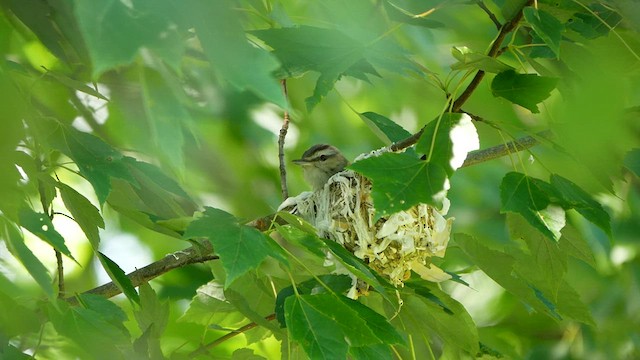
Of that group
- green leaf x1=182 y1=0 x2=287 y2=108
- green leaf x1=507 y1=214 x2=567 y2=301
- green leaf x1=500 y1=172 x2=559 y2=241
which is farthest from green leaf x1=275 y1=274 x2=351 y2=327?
green leaf x1=182 y1=0 x2=287 y2=108

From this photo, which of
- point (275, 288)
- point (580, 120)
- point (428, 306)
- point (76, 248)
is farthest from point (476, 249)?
point (76, 248)

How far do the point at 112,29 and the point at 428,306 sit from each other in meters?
2.24

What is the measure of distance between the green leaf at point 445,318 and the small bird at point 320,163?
2.06 meters

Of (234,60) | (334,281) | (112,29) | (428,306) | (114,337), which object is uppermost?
(112,29)

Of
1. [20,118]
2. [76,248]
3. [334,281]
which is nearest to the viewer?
[20,118]

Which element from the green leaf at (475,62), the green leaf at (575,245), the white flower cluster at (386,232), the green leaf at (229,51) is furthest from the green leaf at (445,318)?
the green leaf at (229,51)

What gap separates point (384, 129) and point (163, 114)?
174 cm

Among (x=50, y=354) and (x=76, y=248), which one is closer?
(x=50, y=354)

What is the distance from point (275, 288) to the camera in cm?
375

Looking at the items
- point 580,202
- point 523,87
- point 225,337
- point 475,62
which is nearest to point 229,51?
point 475,62

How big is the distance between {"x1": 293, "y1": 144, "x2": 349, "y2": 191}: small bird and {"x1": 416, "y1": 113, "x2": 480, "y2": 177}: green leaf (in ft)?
8.91

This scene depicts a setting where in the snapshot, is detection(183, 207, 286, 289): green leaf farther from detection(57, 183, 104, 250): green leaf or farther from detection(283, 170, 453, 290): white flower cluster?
detection(283, 170, 453, 290): white flower cluster

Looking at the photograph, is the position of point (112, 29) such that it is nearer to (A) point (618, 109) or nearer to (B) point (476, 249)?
(A) point (618, 109)

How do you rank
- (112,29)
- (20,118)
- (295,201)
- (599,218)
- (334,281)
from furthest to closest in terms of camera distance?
(295,201)
(334,281)
(599,218)
(20,118)
(112,29)
